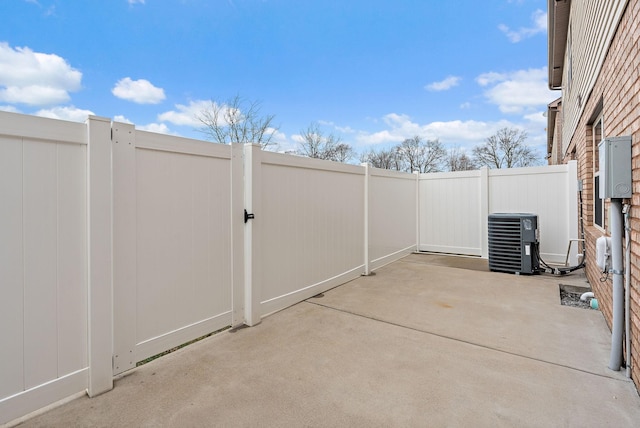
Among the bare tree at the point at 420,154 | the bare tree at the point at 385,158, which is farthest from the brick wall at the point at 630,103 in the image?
the bare tree at the point at 420,154

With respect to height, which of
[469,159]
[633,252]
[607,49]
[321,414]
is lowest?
[321,414]

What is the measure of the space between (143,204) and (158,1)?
9005mm

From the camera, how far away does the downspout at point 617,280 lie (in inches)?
94.2

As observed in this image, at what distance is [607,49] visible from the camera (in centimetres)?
297

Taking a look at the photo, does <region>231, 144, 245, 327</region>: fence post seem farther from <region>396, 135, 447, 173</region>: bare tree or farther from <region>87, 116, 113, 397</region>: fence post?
<region>396, 135, 447, 173</region>: bare tree

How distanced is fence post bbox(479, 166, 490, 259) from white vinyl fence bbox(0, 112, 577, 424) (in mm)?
4303

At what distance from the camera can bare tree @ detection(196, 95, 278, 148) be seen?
1584cm

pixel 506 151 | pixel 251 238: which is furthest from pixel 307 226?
pixel 506 151

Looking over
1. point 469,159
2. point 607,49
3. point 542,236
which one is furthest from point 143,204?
point 469,159

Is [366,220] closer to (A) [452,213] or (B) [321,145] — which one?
(A) [452,213]

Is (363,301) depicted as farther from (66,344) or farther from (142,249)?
(66,344)

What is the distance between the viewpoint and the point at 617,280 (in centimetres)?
241

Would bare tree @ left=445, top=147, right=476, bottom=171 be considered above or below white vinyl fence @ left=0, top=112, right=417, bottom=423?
above

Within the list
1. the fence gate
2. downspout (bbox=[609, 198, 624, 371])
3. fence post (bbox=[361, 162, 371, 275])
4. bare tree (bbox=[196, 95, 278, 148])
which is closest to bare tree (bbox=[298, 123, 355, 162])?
bare tree (bbox=[196, 95, 278, 148])
